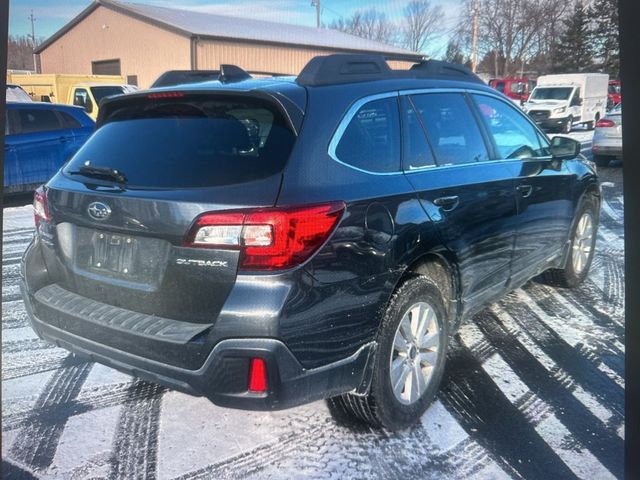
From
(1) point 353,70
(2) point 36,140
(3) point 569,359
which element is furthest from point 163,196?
(2) point 36,140

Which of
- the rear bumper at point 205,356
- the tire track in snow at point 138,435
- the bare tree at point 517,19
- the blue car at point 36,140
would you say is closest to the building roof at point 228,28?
the blue car at point 36,140

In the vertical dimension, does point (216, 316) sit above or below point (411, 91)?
below

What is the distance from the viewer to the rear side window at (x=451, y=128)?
3258 millimetres

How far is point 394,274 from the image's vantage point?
2.68m

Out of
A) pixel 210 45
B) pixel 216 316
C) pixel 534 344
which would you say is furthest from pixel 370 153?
pixel 210 45

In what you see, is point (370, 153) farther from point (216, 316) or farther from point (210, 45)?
point (210, 45)

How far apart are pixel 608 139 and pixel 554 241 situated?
9.29 m

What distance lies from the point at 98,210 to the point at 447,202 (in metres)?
1.73

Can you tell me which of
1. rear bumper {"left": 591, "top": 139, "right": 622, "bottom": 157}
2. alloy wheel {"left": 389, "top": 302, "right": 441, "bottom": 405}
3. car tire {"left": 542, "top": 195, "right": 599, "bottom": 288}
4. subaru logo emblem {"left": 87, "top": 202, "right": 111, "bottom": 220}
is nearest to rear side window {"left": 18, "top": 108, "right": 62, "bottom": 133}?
subaru logo emblem {"left": 87, "top": 202, "right": 111, "bottom": 220}

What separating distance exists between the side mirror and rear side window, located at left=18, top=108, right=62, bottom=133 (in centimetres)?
806

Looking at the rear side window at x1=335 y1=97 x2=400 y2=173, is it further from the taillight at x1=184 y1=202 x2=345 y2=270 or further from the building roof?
the building roof

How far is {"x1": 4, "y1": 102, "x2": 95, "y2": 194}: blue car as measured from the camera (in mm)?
9000

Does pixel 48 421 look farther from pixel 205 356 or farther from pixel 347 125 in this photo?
pixel 347 125

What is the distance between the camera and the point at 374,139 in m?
2.84
